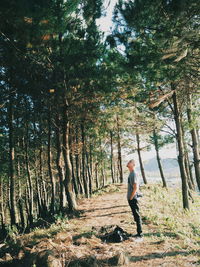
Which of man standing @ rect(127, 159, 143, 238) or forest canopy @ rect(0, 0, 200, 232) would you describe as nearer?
forest canopy @ rect(0, 0, 200, 232)

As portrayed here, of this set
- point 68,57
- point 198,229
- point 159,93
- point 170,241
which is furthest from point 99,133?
point 170,241

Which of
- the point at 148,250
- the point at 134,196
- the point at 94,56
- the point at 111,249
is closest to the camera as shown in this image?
the point at 111,249

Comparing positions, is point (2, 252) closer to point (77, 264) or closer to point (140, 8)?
point (77, 264)

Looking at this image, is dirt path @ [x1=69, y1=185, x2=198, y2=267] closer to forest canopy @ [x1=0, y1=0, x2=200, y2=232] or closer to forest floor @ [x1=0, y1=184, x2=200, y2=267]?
forest floor @ [x1=0, y1=184, x2=200, y2=267]

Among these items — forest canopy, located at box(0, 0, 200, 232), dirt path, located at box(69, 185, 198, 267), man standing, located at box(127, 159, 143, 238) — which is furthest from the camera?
man standing, located at box(127, 159, 143, 238)

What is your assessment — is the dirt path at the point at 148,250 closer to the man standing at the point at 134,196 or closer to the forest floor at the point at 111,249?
the forest floor at the point at 111,249

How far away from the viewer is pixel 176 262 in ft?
15.5

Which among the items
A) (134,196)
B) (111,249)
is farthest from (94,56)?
(111,249)

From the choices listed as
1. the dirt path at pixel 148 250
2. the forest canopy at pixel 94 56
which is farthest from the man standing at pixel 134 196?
the forest canopy at pixel 94 56

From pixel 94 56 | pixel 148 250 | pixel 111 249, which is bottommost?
pixel 148 250

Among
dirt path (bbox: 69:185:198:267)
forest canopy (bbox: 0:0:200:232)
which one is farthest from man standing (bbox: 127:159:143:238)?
forest canopy (bbox: 0:0:200:232)

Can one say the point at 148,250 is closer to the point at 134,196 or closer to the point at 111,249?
→ the point at 111,249

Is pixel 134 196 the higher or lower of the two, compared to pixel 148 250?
higher

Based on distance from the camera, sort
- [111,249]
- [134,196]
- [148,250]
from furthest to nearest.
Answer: [134,196] → [148,250] → [111,249]
